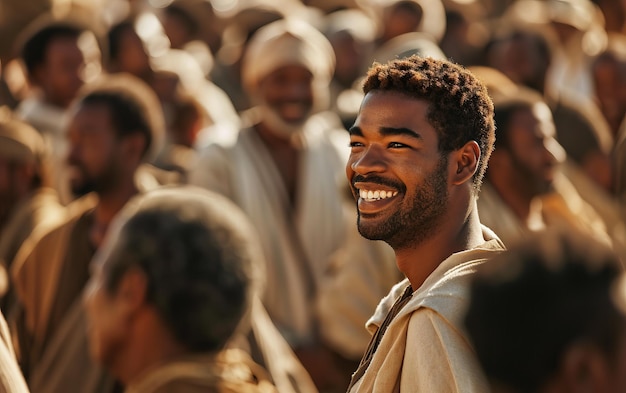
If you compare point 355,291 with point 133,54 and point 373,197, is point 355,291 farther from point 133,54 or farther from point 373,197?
point 133,54

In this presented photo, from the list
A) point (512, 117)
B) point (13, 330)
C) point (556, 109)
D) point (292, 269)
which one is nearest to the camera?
point (13, 330)

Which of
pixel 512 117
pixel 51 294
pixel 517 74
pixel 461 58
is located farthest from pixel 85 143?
pixel 461 58

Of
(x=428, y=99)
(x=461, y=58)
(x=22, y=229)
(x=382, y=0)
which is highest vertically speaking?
(x=428, y=99)

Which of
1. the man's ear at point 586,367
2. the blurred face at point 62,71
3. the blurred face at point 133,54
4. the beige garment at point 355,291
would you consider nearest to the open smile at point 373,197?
the man's ear at point 586,367

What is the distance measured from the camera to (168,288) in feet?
15.1

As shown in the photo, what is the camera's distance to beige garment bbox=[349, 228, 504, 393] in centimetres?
350

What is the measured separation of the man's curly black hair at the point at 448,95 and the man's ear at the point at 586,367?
1.38 m

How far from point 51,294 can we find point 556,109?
4599 millimetres

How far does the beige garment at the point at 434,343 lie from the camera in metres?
3.50

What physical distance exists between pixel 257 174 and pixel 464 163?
15.1 ft

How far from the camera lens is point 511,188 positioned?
743 centimetres

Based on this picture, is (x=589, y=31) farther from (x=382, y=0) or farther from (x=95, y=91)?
(x=95, y=91)

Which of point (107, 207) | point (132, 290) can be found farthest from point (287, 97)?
point (132, 290)

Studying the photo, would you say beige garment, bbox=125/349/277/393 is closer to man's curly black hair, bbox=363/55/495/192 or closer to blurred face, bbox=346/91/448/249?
→ blurred face, bbox=346/91/448/249
